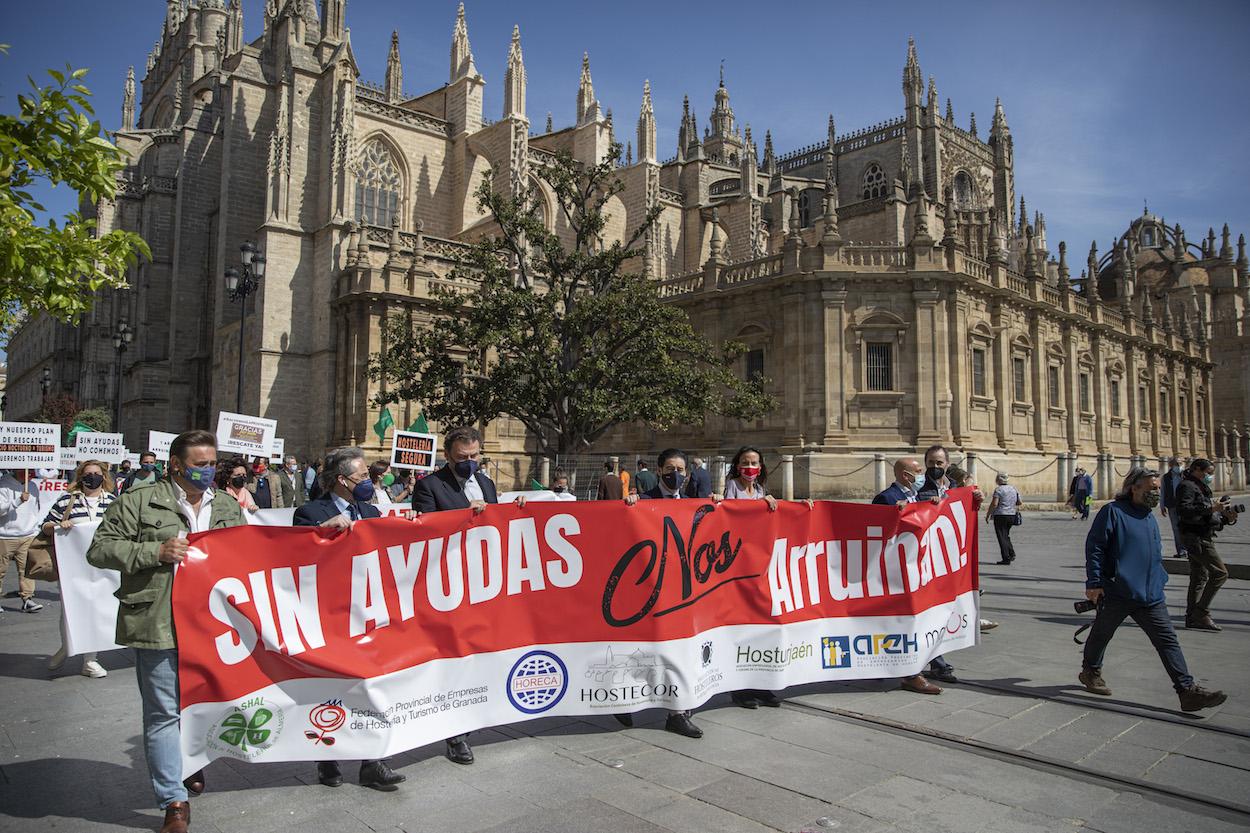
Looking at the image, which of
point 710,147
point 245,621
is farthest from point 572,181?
point 710,147

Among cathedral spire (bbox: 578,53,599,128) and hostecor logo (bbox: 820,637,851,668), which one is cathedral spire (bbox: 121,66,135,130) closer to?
cathedral spire (bbox: 578,53,599,128)

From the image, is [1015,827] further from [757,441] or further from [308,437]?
[308,437]

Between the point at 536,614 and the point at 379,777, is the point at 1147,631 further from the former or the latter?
the point at 379,777

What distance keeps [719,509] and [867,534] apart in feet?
4.58

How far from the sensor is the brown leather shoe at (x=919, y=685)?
6.23 m

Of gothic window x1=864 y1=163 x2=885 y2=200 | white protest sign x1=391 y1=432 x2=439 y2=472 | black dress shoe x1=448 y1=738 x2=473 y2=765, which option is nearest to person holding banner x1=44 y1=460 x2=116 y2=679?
black dress shoe x1=448 y1=738 x2=473 y2=765

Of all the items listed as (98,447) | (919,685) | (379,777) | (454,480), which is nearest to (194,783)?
(379,777)

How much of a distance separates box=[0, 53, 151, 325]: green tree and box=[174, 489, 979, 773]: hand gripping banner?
456 cm

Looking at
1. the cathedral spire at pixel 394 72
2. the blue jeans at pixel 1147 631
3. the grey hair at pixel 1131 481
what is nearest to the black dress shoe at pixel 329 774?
the blue jeans at pixel 1147 631

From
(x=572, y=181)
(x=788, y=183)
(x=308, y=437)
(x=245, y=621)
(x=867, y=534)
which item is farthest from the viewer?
(x=788, y=183)

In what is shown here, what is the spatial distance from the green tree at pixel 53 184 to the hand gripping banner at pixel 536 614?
4564mm

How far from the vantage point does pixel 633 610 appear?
541 cm

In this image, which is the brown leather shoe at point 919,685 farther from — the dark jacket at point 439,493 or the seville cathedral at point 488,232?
the seville cathedral at point 488,232

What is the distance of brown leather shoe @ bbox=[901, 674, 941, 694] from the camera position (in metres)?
6.23
